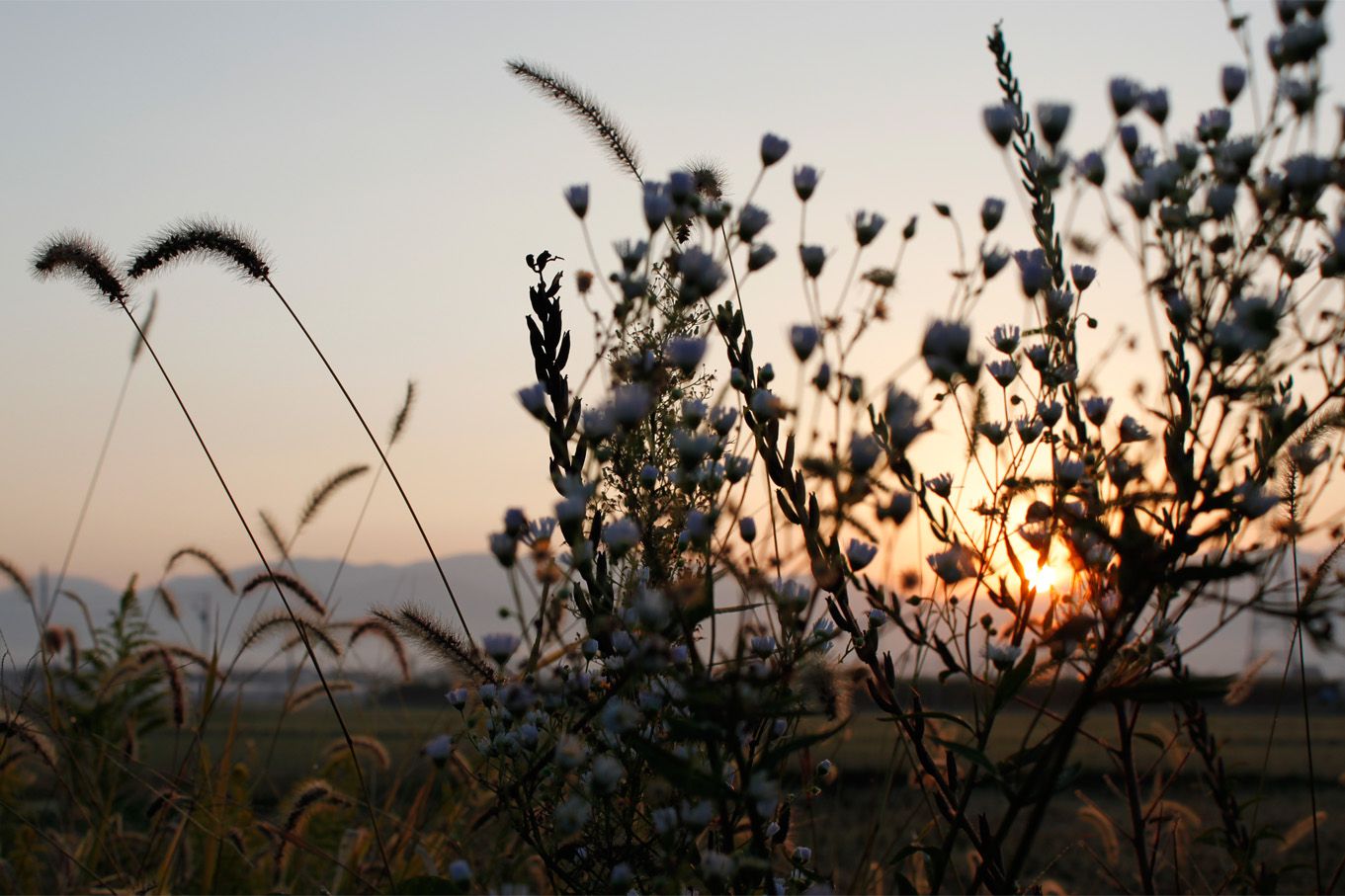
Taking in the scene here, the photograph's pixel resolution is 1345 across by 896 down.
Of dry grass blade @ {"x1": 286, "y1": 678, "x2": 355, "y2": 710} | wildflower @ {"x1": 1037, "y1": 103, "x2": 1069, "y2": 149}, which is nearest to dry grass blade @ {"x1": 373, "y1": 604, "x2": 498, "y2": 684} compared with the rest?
wildflower @ {"x1": 1037, "y1": 103, "x2": 1069, "y2": 149}

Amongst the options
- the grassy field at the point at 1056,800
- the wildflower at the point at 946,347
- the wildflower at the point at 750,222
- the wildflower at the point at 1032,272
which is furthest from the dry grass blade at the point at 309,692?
the wildflower at the point at 946,347

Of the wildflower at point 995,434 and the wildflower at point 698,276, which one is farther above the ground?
the wildflower at point 698,276

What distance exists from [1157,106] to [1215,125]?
150 mm

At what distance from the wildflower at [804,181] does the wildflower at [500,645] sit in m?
1.11

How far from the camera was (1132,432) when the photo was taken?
75.3 inches

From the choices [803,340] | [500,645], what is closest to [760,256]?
[803,340]

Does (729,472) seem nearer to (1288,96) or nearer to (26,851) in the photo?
(1288,96)

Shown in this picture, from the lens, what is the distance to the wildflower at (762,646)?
1742 mm

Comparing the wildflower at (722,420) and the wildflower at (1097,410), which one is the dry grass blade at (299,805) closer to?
the wildflower at (722,420)

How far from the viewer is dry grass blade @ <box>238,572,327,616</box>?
3516 mm

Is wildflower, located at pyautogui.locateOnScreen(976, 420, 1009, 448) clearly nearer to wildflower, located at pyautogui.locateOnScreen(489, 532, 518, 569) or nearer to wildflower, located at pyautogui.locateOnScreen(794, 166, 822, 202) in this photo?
wildflower, located at pyautogui.locateOnScreen(794, 166, 822, 202)

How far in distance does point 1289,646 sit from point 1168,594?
0.92 meters

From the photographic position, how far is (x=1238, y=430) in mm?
1600

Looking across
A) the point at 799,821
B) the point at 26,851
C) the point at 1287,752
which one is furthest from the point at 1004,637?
the point at 1287,752
